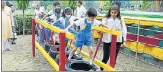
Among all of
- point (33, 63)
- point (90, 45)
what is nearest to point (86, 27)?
point (90, 45)

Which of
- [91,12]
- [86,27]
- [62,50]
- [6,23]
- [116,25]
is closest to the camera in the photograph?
[62,50]

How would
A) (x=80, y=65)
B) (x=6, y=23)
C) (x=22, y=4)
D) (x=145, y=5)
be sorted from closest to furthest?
(x=80, y=65)
(x=6, y=23)
(x=22, y=4)
(x=145, y=5)

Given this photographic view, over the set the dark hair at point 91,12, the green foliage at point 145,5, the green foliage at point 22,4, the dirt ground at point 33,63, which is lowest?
the dirt ground at point 33,63

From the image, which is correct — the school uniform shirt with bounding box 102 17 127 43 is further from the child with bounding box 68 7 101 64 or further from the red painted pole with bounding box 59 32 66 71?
the red painted pole with bounding box 59 32 66 71

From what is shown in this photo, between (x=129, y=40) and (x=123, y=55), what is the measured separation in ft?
2.09

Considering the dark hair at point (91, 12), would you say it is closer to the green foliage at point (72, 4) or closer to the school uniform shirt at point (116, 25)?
the school uniform shirt at point (116, 25)

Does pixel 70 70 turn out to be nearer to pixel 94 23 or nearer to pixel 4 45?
pixel 94 23

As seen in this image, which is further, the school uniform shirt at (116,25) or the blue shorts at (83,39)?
the school uniform shirt at (116,25)

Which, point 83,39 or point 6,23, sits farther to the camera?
point 6,23

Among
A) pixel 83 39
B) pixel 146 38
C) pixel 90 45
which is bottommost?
pixel 146 38

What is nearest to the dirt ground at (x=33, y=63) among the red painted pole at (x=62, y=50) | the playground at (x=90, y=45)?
the playground at (x=90, y=45)

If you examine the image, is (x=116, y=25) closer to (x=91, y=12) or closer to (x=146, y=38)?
(x=91, y=12)

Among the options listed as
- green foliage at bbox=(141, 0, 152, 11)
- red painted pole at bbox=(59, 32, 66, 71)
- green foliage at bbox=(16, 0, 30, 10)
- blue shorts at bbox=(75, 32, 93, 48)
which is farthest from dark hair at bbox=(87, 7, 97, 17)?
green foliage at bbox=(141, 0, 152, 11)

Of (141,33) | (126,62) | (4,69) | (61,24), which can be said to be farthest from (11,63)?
(141,33)
